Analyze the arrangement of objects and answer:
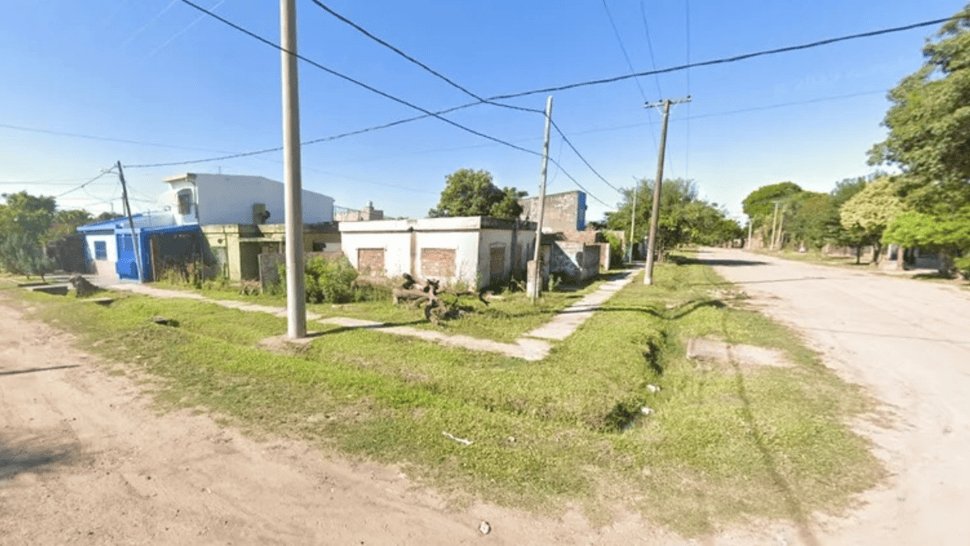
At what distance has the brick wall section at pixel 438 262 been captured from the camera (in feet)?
41.3

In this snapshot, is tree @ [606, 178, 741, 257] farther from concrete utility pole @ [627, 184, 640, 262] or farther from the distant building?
the distant building

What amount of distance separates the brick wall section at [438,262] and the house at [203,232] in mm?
6421

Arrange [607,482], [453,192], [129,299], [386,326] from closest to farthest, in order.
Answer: [607,482]
[386,326]
[129,299]
[453,192]

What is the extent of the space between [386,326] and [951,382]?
9911 millimetres

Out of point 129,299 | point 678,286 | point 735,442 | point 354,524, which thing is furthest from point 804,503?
point 129,299

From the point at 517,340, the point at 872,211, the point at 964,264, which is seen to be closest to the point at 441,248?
the point at 517,340

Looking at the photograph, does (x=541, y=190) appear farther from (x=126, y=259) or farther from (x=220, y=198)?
(x=126, y=259)

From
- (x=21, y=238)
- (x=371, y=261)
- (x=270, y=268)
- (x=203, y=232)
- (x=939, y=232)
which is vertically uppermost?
(x=939, y=232)

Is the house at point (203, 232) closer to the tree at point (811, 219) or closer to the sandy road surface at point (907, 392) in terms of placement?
the sandy road surface at point (907, 392)

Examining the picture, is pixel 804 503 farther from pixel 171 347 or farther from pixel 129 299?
pixel 129 299

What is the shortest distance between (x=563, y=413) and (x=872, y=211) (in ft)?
109

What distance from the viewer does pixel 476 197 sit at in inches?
1236

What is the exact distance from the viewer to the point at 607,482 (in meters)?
3.14

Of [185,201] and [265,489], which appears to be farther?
[185,201]
